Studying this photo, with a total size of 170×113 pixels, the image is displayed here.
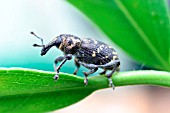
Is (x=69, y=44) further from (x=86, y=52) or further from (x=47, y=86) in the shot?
(x=47, y=86)

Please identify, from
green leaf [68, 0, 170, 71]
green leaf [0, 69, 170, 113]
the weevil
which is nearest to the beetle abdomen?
the weevil

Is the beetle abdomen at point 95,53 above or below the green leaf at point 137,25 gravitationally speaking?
below

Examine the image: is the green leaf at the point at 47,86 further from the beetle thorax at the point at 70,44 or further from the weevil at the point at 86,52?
the beetle thorax at the point at 70,44

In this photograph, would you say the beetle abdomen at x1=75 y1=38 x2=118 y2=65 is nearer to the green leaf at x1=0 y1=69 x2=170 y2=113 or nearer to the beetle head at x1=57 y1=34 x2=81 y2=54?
the beetle head at x1=57 y1=34 x2=81 y2=54

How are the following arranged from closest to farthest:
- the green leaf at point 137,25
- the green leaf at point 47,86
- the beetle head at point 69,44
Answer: the green leaf at point 47,86 → the green leaf at point 137,25 → the beetle head at point 69,44

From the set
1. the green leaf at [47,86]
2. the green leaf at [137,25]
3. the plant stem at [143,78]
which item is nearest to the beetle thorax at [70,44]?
the green leaf at [137,25]

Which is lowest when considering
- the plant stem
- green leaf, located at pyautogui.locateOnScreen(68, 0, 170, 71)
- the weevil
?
the plant stem

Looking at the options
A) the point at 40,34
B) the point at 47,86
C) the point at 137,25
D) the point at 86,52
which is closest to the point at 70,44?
the point at 86,52

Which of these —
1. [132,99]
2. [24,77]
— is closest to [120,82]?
[24,77]
